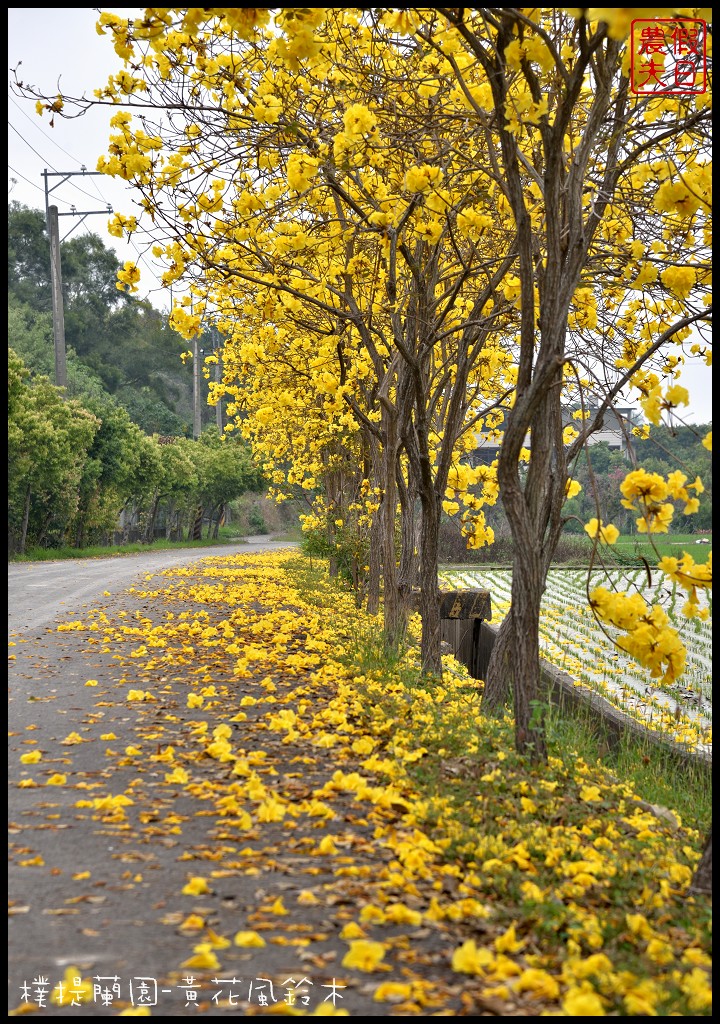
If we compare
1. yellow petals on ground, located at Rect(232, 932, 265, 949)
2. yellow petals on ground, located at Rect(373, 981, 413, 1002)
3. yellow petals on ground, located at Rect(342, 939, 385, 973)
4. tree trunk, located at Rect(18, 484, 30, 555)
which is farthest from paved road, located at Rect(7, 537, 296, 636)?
yellow petals on ground, located at Rect(373, 981, 413, 1002)

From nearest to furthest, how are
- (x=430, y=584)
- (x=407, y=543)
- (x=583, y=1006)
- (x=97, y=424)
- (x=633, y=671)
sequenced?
(x=583, y=1006) → (x=430, y=584) → (x=407, y=543) → (x=633, y=671) → (x=97, y=424)

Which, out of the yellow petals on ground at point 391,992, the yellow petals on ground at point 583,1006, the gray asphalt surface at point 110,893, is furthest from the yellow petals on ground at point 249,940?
the yellow petals on ground at point 583,1006

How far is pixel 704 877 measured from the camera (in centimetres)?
300

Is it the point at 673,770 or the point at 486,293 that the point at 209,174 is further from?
the point at 673,770

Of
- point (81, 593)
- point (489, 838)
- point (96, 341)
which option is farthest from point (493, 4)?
point (96, 341)

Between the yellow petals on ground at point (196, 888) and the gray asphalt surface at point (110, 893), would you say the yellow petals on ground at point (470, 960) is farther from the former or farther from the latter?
the yellow petals on ground at point (196, 888)

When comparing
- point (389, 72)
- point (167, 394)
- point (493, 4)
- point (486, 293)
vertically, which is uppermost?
point (167, 394)

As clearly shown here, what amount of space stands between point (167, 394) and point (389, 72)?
46.9 meters

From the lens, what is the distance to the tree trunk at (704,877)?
2.97 metres

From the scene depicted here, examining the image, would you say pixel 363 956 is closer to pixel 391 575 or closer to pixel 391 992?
pixel 391 992

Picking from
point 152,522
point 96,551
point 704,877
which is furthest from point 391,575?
point 152,522

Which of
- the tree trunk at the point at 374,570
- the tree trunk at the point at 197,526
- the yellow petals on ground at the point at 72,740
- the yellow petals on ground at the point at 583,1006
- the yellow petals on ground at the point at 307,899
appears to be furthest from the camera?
the tree trunk at the point at 197,526

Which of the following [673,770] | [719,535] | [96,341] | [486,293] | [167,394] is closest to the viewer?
[719,535]

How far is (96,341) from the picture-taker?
148ft
